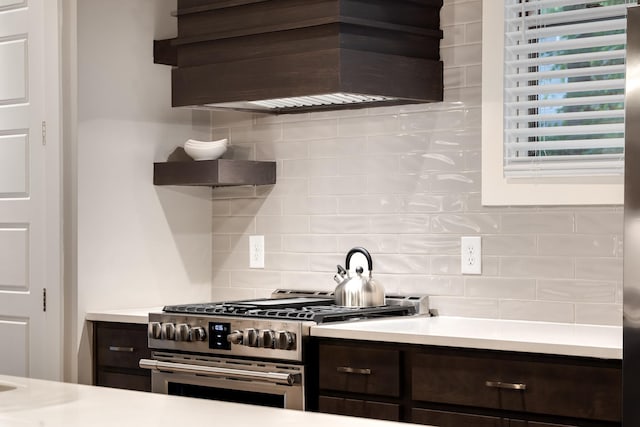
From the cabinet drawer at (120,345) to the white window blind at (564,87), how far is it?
5.12 feet

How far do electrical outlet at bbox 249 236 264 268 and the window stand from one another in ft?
3.67

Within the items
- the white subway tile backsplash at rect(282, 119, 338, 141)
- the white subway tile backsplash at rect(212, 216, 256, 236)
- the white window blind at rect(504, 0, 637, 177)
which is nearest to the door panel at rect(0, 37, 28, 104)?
the white subway tile backsplash at rect(212, 216, 256, 236)

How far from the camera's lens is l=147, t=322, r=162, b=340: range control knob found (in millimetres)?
3754

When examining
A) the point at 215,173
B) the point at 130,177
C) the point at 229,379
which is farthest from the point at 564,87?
the point at 130,177

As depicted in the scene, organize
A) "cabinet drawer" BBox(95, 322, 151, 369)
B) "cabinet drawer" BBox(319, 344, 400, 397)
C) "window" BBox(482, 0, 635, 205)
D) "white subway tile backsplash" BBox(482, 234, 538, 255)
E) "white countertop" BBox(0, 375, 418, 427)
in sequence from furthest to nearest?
"cabinet drawer" BBox(95, 322, 151, 369)
"white subway tile backsplash" BBox(482, 234, 538, 255)
"window" BBox(482, 0, 635, 205)
"cabinet drawer" BBox(319, 344, 400, 397)
"white countertop" BBox(0, 375, 418, 427)

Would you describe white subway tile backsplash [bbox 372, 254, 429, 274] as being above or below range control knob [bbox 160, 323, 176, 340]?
above

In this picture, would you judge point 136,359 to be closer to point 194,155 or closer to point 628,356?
point 194,155

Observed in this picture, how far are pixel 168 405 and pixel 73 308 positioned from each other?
7.07 feet

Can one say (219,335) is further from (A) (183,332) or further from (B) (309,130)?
(B) (309,130)

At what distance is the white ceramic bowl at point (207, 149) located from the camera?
4.25 meters

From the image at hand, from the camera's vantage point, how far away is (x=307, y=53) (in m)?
3.62

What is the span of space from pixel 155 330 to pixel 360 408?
922 millimetres

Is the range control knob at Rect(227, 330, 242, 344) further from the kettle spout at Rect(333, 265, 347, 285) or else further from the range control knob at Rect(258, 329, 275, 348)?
Answer: the kettle spout at Rect(333, 265, 347, 285)

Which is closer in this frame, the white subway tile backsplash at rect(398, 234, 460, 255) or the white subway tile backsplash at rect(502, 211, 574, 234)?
the white subway tile backsplash at rect(502, 211, 574, 234)
